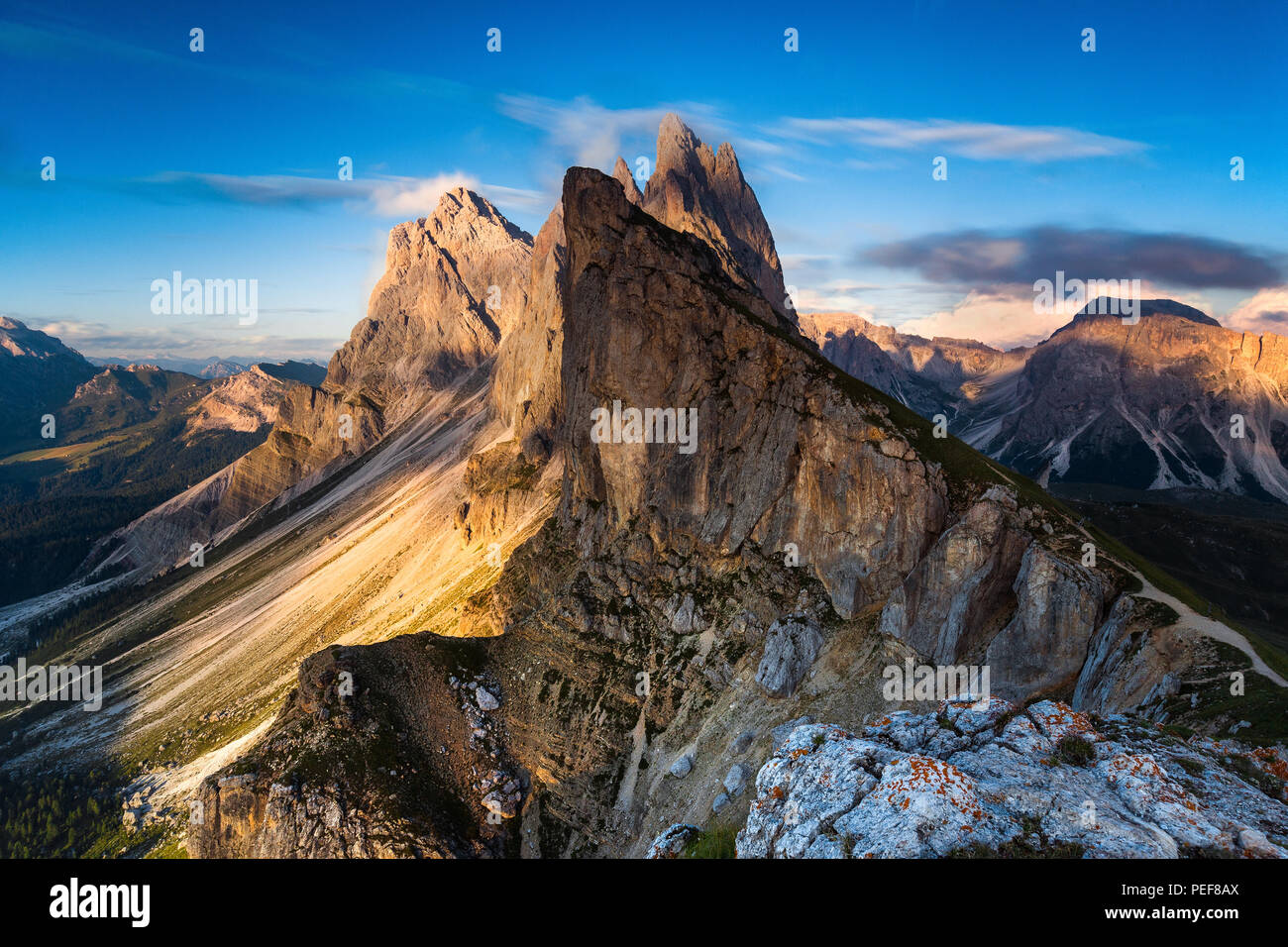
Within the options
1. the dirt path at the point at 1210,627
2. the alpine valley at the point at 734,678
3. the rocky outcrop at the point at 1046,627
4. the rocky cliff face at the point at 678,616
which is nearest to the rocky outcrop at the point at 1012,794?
the alpine valley at the point at 734,678

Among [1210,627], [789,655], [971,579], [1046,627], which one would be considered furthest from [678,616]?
[1210,627]

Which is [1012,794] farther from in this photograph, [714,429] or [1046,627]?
[714,429]

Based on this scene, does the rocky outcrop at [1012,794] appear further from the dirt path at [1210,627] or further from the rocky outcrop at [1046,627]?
the rocky outcrop at [1046,627]

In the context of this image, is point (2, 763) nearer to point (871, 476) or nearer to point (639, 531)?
point (639, 531)

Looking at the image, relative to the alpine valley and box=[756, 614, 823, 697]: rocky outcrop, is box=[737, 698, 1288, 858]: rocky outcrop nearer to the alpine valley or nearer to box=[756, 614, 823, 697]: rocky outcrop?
the alpine valley

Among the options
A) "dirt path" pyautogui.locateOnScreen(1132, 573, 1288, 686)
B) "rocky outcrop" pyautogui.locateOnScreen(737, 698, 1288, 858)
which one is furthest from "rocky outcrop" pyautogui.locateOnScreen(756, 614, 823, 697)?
"rocky outcrop" pyautogui.locateOnScreen(737, 698, 1288, 858)

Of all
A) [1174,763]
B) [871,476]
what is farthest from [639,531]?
[1174,763]
